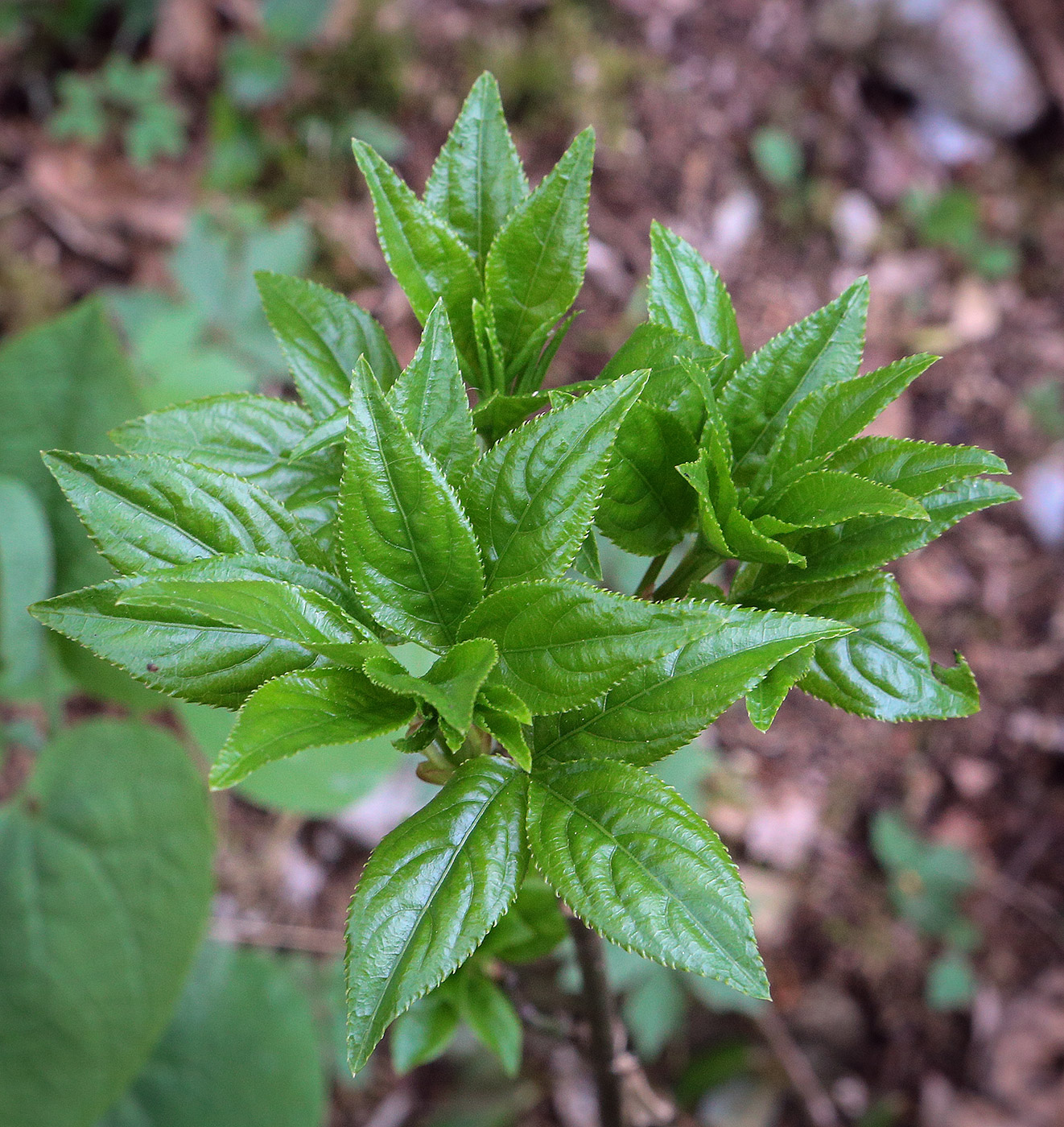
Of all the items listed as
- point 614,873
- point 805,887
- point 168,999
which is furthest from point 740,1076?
point 614,873

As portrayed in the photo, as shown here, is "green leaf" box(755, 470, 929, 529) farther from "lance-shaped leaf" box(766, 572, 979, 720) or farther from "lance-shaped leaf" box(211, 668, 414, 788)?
"lance-shaped leaf" box(211, 668, 414, 788)

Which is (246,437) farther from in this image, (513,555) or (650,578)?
(650,578)

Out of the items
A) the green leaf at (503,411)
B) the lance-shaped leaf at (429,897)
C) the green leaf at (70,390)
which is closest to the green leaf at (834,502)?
the green leaf at (503,411)

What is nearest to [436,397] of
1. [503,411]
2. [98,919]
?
[503,411]

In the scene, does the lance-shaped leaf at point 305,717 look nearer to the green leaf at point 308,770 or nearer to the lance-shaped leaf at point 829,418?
the lance-shaped leaf at point 829,418

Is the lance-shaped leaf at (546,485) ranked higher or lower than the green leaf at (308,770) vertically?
higher

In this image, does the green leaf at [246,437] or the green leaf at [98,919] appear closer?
the green leaf at [246,437]

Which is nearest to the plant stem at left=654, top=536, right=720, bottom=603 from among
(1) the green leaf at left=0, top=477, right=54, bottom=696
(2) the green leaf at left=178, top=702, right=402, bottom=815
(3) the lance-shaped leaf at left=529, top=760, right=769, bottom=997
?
(3) the lance-shaped leaf at left=529, top=760, right=769, bottom=997
